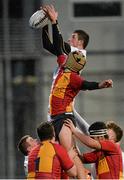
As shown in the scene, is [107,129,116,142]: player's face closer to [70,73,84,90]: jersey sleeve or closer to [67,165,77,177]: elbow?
[67,165,77,177]: elbow

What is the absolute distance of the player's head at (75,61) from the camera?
11.1 m

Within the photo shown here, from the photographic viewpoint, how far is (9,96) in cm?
2044

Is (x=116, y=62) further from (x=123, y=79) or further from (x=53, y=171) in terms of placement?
(x=53, y=171)

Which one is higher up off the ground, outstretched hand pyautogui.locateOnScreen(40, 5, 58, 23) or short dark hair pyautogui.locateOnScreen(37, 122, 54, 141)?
outstretched hand pyautogui.locateOnScreen(40, 5, 58, 23)

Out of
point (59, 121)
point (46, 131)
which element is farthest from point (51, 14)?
point (46, 131)

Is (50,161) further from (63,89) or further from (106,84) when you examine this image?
(106,84)

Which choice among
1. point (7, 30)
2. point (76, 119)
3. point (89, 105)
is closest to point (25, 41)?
point (7, 30)

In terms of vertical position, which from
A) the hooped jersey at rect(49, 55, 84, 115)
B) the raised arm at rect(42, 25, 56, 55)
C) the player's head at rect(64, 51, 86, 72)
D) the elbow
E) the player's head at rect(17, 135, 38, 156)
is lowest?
the elbow

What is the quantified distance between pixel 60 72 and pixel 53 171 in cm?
96

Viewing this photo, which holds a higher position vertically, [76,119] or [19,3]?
[19,3]

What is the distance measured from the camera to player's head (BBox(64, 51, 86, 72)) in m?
11.1

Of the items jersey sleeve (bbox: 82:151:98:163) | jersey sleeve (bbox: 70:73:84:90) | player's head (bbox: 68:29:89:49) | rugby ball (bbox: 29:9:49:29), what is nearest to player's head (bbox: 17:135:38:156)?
jersey sleeve (bbox: 82:151:98:163)

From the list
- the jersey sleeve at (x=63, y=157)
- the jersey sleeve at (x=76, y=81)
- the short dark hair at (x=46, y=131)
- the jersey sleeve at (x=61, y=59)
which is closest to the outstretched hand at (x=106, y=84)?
the jersey sleeve at (x=76, y=81)

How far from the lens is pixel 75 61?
11.1 meters
